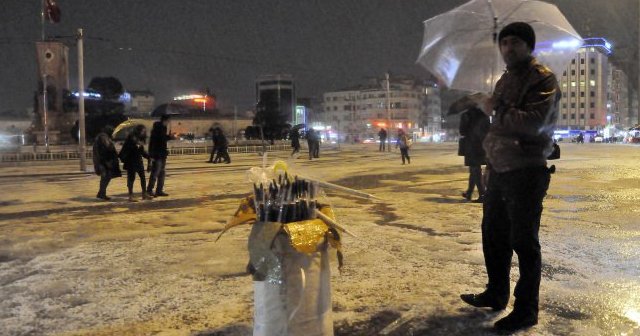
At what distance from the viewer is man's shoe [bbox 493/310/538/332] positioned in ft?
10.9

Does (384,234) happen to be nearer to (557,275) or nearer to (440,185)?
(557,275)

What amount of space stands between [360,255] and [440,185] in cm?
727

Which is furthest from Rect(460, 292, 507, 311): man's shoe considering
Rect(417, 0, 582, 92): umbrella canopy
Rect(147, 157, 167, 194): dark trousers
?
Rect(147, 157, 167, 194): dark trousers

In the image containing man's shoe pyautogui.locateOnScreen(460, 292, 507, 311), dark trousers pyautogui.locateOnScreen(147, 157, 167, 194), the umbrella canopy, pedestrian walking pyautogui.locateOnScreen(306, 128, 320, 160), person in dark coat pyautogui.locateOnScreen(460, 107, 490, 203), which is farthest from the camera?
pedestrian walking pyautogui.locateOnScreen(306, 128, 320, 160)

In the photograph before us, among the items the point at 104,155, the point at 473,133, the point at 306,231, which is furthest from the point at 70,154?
the point at 306,231

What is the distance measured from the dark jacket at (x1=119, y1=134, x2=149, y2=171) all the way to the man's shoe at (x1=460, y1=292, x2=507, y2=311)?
7892 mm

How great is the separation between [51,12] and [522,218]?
27884 mm

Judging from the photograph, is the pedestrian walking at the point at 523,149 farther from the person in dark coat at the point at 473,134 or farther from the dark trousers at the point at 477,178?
the dark trousers at the point at 477,178

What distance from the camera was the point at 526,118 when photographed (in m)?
3.21

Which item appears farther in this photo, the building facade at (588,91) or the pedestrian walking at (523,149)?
the building facade at (588,91)

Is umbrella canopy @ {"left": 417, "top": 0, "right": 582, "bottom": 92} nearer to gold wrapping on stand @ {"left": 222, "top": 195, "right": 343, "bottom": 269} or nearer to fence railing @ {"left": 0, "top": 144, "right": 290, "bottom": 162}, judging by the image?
gold wrapping on stand @ {"left": 222, "top": 195, "right": 343, "bottom": 269}

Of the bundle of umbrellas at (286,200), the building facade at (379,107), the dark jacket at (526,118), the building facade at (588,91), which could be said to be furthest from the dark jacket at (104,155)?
the building facade at (588,91)

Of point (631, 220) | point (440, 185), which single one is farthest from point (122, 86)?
point (631, 220)

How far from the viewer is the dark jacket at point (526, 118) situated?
3.22 meters
